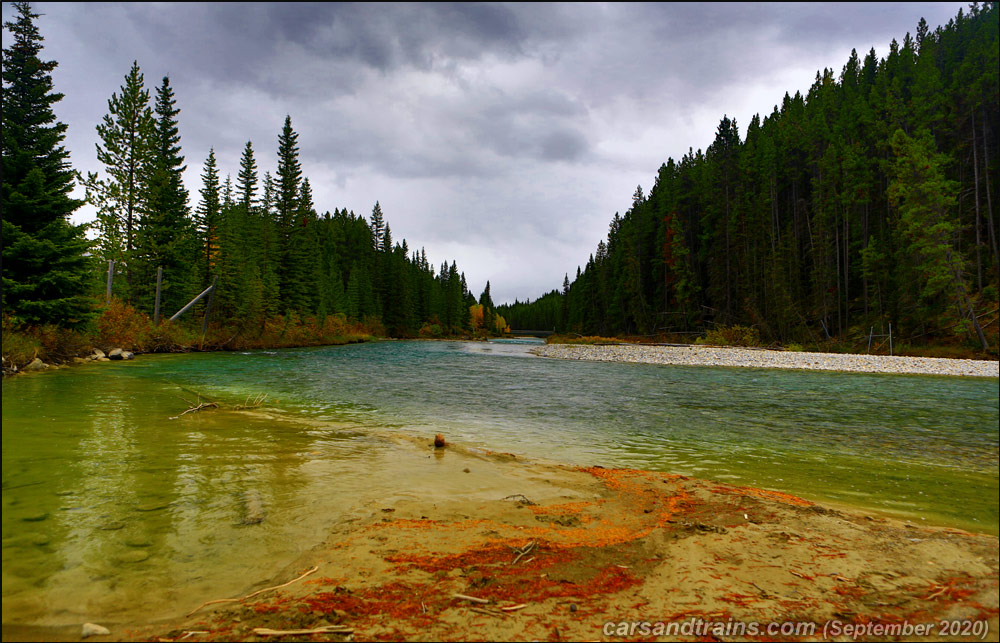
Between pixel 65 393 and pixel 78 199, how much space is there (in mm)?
10857

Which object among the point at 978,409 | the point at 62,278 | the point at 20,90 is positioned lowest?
the point at 978,409

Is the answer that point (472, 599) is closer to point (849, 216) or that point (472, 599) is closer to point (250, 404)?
point (250, 404)

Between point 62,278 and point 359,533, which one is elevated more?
point 62,278

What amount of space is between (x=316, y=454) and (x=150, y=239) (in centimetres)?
3960

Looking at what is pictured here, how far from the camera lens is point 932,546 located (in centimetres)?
414

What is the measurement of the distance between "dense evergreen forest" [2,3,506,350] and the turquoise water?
15.2 feet

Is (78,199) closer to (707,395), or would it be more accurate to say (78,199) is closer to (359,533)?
(359,533)

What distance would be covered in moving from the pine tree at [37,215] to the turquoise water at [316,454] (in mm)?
3064

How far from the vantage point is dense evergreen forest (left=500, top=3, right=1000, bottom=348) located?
28969 millimetres

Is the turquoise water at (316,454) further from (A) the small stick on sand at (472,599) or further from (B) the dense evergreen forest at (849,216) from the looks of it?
(B) the dense evergreen forest at (849,216)

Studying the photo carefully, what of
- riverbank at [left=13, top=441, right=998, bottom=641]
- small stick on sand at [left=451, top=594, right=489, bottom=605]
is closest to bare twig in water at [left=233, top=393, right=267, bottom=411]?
riverbank at [left=13, top=441, right=998, bottom=641]

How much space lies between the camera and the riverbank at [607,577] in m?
2.89

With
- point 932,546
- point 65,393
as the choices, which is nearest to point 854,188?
point 932,546

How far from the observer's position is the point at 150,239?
37062mm
